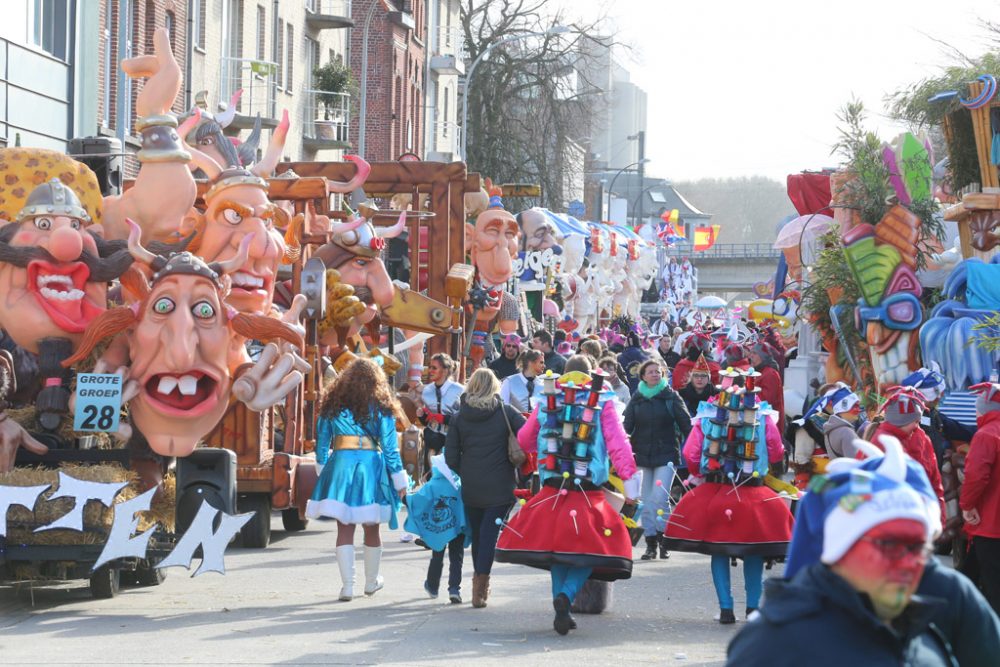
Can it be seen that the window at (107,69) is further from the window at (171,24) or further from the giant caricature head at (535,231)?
the giant caricature head at (535,231)

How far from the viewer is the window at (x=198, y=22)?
31.5m

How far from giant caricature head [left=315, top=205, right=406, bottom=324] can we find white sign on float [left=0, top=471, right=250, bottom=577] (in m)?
6.67

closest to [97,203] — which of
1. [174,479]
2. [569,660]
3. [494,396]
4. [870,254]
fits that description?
[174,479]

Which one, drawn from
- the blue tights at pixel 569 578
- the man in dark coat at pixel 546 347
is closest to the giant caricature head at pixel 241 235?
the blue tights at pixel 569 578

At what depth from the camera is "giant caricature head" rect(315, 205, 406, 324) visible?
18.1 meters

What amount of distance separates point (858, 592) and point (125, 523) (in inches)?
303

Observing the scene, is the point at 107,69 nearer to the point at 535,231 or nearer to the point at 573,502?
the point at 535,231

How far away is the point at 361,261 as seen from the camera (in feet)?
60.3

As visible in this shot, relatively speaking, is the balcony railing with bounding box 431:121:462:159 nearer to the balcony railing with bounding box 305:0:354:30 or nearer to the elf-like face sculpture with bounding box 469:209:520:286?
the balcony railing with bounding box 305:0:354:30

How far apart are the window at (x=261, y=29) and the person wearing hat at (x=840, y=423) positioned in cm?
2649

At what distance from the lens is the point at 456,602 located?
1157cm

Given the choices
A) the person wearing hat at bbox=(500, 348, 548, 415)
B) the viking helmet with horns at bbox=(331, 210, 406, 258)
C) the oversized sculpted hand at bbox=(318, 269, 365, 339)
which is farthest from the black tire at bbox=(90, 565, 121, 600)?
the viking helmet with horns at bbox=(331, 210, 406, 258)

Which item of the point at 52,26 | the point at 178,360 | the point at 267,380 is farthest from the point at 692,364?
the point at 52,26

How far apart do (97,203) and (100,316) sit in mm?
1719
